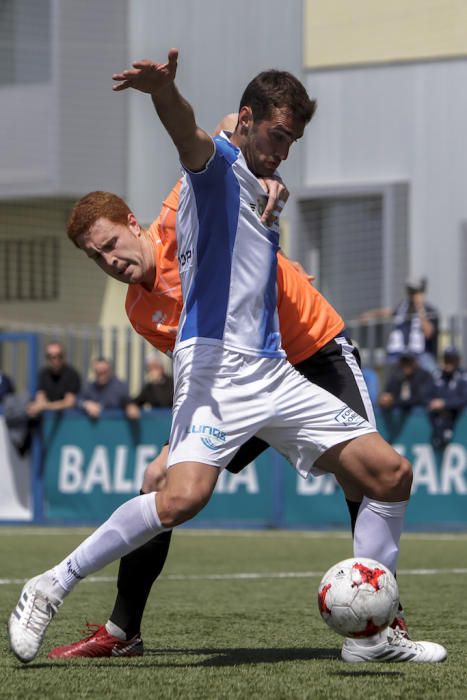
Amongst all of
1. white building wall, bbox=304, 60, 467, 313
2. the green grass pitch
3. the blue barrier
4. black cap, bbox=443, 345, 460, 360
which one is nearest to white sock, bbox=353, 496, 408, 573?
the green grass pitch

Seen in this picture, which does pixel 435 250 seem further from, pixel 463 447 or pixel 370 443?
pixel 370 443

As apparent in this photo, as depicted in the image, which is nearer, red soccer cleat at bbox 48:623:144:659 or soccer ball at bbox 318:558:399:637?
soccer ball at bbox 318:558:399:637

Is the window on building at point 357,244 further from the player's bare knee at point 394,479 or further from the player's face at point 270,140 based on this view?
the player's face at point 270,140

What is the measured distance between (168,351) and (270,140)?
3.77 feet

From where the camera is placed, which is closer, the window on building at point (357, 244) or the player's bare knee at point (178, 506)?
the player's bare knee at point (178, 506)

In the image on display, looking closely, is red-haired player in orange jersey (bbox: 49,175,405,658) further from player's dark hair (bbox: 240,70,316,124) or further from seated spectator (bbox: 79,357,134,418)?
seated spectator (bbox: 79,357,134,418)

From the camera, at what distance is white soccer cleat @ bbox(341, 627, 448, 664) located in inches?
224

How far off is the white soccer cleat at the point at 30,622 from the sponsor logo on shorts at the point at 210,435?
782 mm

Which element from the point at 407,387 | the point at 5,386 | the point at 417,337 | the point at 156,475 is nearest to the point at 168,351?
the point at 156,475

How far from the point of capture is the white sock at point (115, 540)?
216 inches

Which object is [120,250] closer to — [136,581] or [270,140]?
[270,140]

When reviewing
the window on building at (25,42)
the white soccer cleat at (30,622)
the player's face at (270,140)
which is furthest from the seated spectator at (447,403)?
the window on building at (25,42)

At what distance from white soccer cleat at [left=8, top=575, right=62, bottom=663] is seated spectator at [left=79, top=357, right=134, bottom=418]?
34.8ft

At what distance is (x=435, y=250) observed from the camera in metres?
19.7
